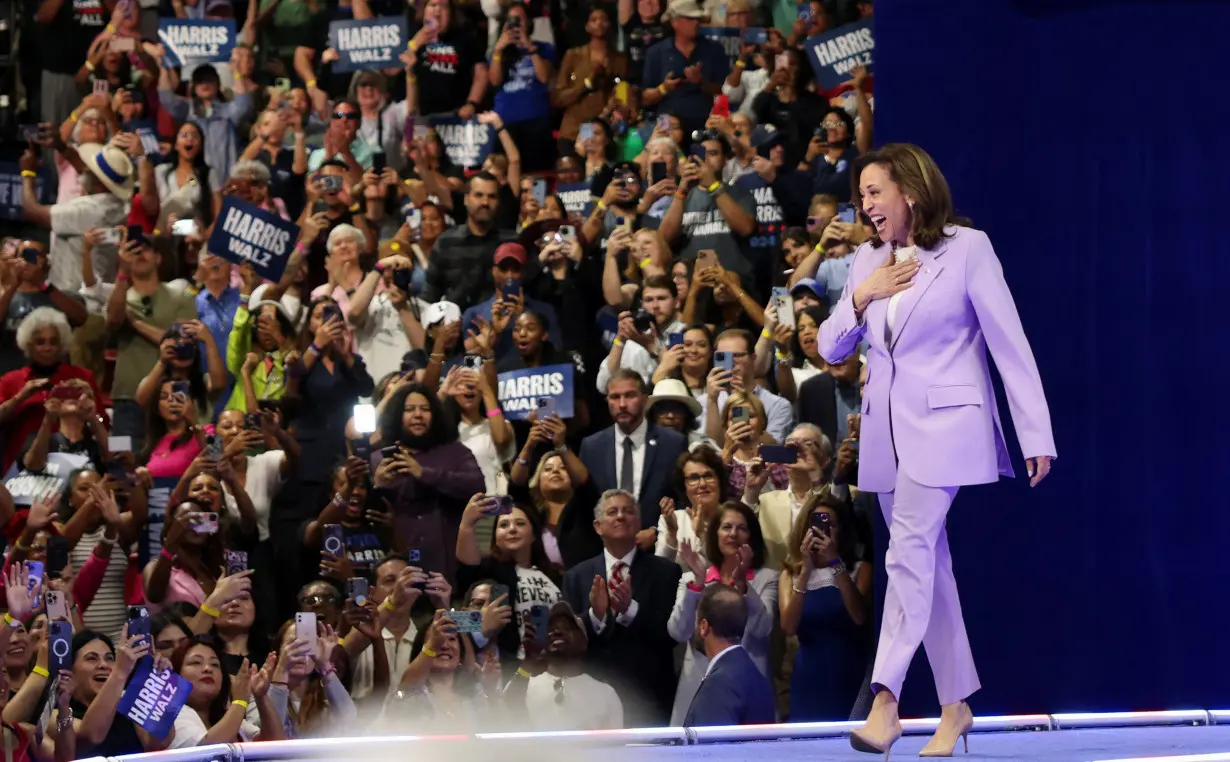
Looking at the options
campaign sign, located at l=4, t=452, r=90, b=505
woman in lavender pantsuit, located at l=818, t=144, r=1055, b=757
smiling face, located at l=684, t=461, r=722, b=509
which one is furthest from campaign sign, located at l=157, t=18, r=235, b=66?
woman in lavender pantsuit, located at l=818, t=144, r=1055, b=757

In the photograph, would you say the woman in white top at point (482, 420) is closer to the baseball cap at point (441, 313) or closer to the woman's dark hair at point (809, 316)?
the baseball cap at point (441, 313)

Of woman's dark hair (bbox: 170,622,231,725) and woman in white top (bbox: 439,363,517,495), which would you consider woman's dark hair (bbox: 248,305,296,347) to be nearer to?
woman in white top (bbox: 439,363,517,495)

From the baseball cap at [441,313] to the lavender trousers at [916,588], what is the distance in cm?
382

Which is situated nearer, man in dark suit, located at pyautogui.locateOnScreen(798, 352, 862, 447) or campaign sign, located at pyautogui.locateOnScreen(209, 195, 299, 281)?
man in dark suit, located at pyautogui.locateOnScreen(798, 352, 862, 447)

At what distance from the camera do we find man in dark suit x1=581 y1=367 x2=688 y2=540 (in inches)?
274

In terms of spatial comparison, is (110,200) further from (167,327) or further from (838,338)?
(838,338)

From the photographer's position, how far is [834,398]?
6.89 metres

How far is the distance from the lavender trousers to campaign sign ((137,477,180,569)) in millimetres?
3927

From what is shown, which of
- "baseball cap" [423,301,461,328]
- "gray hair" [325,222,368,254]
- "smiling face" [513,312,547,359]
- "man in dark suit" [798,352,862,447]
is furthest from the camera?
"gray hair" [325,222,368,254]

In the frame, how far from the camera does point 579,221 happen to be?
805 centimetres

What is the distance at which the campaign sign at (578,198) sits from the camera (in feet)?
27.3

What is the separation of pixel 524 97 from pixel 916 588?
571 cm

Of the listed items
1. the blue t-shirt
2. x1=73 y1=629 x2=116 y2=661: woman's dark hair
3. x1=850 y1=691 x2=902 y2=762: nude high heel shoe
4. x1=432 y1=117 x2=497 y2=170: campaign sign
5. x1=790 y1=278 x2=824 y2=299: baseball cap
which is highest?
the blue t-shirt

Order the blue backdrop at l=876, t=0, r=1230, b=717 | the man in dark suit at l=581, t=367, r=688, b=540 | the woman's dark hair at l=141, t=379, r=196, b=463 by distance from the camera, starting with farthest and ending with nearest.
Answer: the woman's dark hair at l=141, t=379, r=196, b=463 < the man in dark suit at l=581, t=367, r=688, b=540 < the blue backdrop at l=876, t=0, r=1230, b=717
